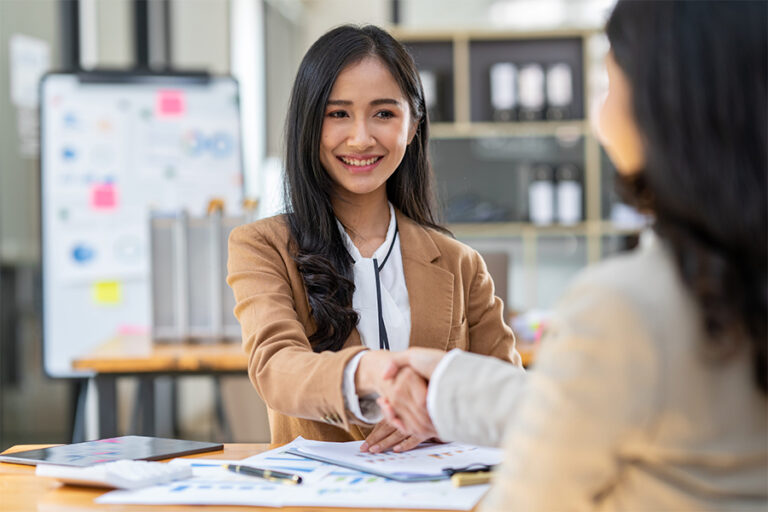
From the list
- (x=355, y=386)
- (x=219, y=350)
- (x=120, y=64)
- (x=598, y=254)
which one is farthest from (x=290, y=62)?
(x=355, y=386)

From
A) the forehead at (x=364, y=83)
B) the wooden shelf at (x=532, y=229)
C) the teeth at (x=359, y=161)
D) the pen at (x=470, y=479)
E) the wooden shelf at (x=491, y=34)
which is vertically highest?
the wooden shelf at (x=491, y=34)

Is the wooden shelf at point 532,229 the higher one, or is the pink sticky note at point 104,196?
the pink sticky note at point 104,196

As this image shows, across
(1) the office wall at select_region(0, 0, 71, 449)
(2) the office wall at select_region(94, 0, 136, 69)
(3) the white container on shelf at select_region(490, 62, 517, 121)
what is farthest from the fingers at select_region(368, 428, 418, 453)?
(3) the white container on shelf at select_region(490, 62, 517, 121)

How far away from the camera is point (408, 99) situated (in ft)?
6.03

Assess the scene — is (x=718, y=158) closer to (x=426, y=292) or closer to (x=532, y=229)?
(x=426, y=292)

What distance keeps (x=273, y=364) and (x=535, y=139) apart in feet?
15.8

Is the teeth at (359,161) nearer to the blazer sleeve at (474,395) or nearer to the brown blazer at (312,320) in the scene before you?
the brown blazer at (312,320)

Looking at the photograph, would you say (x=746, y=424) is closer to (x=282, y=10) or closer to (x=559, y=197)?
(x=559, y=197)

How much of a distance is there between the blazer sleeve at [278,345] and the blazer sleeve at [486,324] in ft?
1.21

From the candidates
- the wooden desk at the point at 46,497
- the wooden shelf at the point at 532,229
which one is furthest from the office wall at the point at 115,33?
the wooden desk at the point at 46,497

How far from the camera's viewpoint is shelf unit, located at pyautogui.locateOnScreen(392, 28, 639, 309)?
5773mm

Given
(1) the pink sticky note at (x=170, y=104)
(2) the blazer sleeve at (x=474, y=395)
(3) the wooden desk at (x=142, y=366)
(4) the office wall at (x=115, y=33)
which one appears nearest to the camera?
(2) the blazer sleeve at (x=474, y=395)

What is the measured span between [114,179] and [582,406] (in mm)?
3500

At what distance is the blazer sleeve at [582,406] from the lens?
76 centimetres
